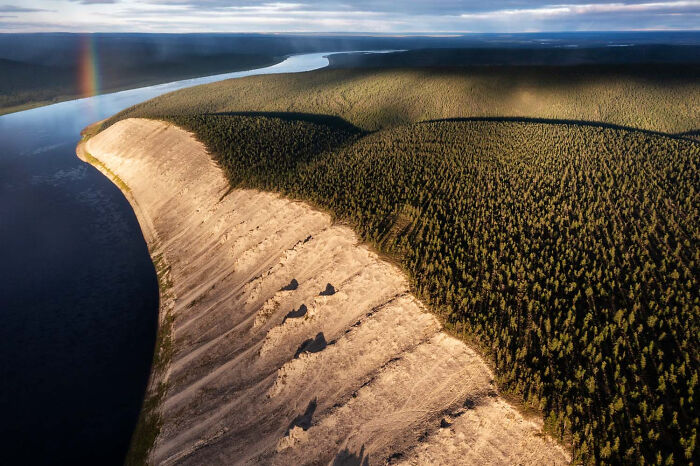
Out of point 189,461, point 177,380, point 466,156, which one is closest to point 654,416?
point 189,461

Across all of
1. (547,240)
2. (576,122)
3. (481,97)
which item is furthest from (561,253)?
(481,97)

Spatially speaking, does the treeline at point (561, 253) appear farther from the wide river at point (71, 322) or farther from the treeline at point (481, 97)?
the treeline at point (481, 97)

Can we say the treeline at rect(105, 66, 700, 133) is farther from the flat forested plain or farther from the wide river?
the wide river

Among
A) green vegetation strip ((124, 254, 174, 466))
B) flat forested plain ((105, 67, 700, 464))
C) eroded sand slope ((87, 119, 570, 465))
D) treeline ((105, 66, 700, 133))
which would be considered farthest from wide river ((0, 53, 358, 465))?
treeline ((105, 66, 700, 133))

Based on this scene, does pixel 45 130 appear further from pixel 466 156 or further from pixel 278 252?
pixel 466 156

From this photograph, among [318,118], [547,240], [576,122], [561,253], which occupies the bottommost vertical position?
[561,253]

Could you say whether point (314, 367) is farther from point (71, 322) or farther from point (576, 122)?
point (576, 122)
